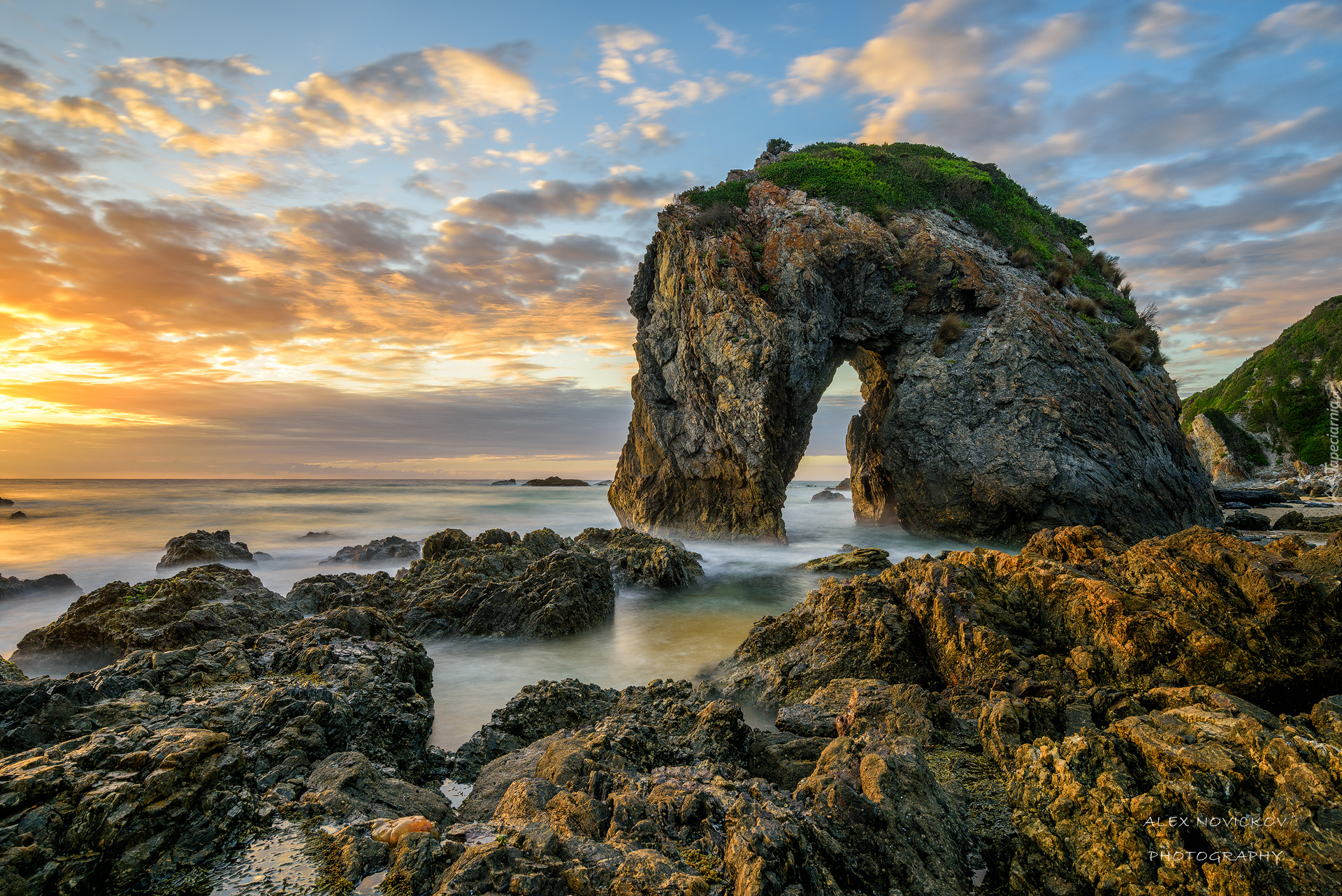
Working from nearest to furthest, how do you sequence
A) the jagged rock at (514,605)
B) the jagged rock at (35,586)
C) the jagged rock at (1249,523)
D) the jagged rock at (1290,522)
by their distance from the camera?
the jagged rock at (514,605), the jagged rock at (35,586), the jagged rock at (1290,522), the jagged rock at (1249,523)

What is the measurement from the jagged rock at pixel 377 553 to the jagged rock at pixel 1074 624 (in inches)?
558

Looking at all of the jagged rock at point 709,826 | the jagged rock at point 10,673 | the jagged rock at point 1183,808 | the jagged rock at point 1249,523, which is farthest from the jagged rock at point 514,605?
the jagged rock at point 1249,523

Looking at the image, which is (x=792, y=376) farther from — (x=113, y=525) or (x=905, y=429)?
(x=113, y=525)

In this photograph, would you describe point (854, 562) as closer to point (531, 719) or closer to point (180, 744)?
point (531, 719)

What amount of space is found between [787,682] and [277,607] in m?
8.39

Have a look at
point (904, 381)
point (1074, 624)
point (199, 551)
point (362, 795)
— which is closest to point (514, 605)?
point (362, 795)

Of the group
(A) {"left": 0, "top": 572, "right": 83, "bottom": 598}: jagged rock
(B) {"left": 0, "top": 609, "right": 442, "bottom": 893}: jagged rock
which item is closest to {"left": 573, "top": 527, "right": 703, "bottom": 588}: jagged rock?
(B) {"left": 0, "top": 609, "right": 442, "bottom": 893}: jagged rock

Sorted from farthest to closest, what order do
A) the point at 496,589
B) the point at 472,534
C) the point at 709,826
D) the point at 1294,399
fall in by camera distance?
the point at 1294,399
the point at 472,534
the point at 496,589
the point at 709,826

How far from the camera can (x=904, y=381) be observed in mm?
19422

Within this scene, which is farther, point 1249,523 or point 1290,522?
point 1249,523

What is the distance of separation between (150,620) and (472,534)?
60.8 feet

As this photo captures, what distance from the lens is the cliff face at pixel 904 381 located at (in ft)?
56.0

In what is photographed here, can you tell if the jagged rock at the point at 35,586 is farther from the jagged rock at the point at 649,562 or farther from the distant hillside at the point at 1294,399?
the distant hillside at the point at 1294,399

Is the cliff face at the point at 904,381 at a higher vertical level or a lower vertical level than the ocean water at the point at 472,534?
higher
